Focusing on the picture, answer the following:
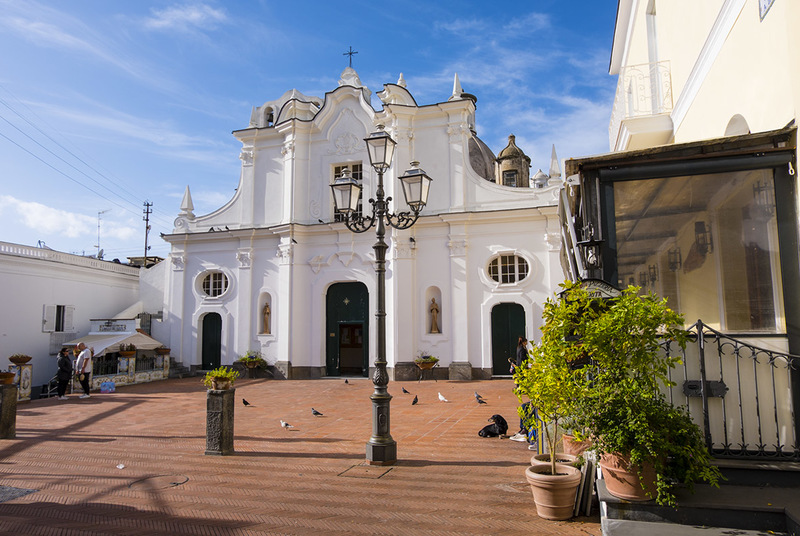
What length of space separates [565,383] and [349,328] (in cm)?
1756

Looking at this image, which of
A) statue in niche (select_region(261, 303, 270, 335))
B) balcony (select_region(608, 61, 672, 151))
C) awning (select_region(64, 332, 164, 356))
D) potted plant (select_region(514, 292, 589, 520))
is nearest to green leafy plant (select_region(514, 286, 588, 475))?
potted plant (select_region(514, 292, 589, 520))

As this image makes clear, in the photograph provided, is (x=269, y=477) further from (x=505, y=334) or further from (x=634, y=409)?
(x=505, y=334)

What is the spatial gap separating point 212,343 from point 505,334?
471 inches

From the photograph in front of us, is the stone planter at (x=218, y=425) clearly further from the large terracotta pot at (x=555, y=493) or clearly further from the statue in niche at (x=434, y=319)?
the statue in niche at (x=434, y=319)

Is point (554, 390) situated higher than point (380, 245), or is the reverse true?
point (380, 245)

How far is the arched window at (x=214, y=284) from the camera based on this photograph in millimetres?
23172

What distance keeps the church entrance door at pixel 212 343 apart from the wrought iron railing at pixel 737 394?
20072 mm

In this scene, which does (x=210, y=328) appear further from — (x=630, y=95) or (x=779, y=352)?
(x=779, y=352)

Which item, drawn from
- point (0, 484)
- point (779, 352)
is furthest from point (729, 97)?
point (0, 484)

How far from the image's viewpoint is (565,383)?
4.97 meters

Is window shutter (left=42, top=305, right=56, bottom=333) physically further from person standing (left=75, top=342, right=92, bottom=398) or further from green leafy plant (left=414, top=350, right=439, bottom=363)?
green leafy plant (left=414, top=350, right=439, bottom=363)

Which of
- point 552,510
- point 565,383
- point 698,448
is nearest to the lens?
point 698,448

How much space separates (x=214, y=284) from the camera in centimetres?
2336

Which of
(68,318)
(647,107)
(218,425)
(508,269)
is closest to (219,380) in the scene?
(218,425)
